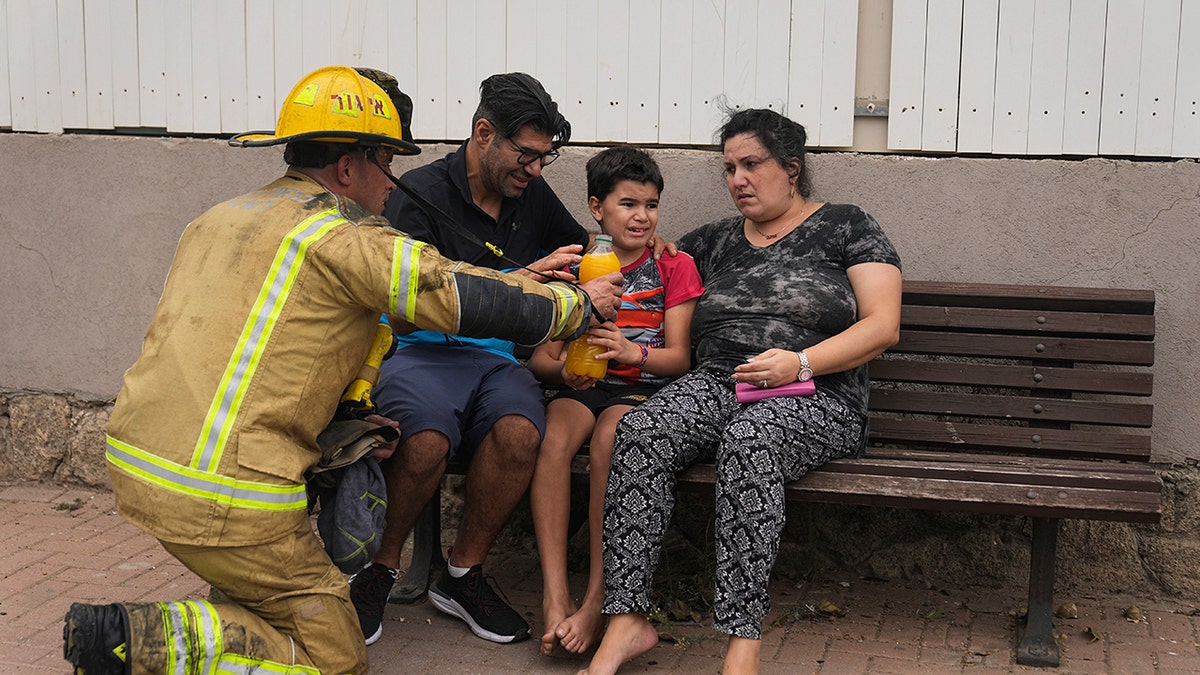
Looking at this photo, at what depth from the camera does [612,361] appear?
424 centimetres

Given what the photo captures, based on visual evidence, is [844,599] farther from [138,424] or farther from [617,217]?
[138,424]

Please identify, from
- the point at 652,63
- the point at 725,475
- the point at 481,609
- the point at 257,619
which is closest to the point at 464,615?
the point at 481,609

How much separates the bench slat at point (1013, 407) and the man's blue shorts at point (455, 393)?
127cm

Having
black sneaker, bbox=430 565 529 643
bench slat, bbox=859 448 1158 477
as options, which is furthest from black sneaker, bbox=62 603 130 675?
bench slat, bbox=859 448 1158 477

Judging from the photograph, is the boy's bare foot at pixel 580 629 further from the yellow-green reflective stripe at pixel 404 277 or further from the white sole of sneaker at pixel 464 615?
the yellow-green reflective stripe at pixel 404 277

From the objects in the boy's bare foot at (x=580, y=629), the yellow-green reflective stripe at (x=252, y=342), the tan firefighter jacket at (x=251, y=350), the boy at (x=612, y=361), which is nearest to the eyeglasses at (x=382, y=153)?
the tan firefighter jacket at (x=251, y=350)

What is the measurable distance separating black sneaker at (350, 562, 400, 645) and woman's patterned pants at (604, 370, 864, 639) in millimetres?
729

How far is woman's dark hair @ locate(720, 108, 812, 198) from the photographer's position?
4137 millimetres

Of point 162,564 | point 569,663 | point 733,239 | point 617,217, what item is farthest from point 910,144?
point 162,564

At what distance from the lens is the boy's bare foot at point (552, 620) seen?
3719 mm

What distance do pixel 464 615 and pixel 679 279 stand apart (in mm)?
1329

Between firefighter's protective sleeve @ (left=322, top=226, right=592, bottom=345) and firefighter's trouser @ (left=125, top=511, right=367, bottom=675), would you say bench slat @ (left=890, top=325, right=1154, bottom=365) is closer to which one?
firefighter's protective sleeve @ (left=322, top=226, right=592, bottom=345)

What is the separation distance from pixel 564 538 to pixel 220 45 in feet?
8.91

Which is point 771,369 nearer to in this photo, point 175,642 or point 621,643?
point 621,643
